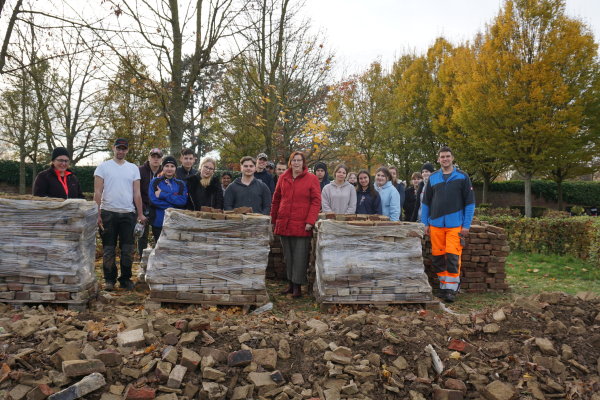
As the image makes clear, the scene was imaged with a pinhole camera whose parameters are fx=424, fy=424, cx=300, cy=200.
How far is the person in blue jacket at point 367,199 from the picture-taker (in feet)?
22.0

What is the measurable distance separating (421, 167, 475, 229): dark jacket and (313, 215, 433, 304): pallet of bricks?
2.82ft

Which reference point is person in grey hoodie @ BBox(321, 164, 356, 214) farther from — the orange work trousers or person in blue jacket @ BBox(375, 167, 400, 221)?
the orange work trousers

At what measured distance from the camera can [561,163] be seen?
1653 cm

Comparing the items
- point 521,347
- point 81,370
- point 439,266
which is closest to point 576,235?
point 439,266

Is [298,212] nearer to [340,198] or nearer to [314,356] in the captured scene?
[340,198]

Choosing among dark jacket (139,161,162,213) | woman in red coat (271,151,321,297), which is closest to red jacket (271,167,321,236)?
woman in red coat (271,151,321,297)

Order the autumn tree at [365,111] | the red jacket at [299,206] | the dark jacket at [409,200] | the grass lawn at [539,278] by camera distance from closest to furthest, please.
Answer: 1. the red jacket at [299,206]
2. the grass lawn at [539,278]
3. the dark jacket at [409,200]
4. the autumn tree at [365,111]

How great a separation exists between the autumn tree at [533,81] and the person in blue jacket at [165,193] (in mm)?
14080

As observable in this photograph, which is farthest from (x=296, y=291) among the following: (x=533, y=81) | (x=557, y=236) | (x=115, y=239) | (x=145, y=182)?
(x=533, y=81)

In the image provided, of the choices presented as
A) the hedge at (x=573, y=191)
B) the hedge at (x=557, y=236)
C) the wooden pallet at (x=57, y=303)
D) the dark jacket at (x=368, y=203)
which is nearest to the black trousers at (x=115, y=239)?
the wooden pallet at (x=57, y=303)

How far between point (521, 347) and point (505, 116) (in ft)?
48.1

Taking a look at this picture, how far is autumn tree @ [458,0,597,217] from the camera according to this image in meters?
15.1

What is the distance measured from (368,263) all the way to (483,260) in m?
2.33

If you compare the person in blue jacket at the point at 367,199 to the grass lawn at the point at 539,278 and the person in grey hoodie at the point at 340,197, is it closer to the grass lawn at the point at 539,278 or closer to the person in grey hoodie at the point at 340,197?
the person in grey hoodie at the point at 340,197
